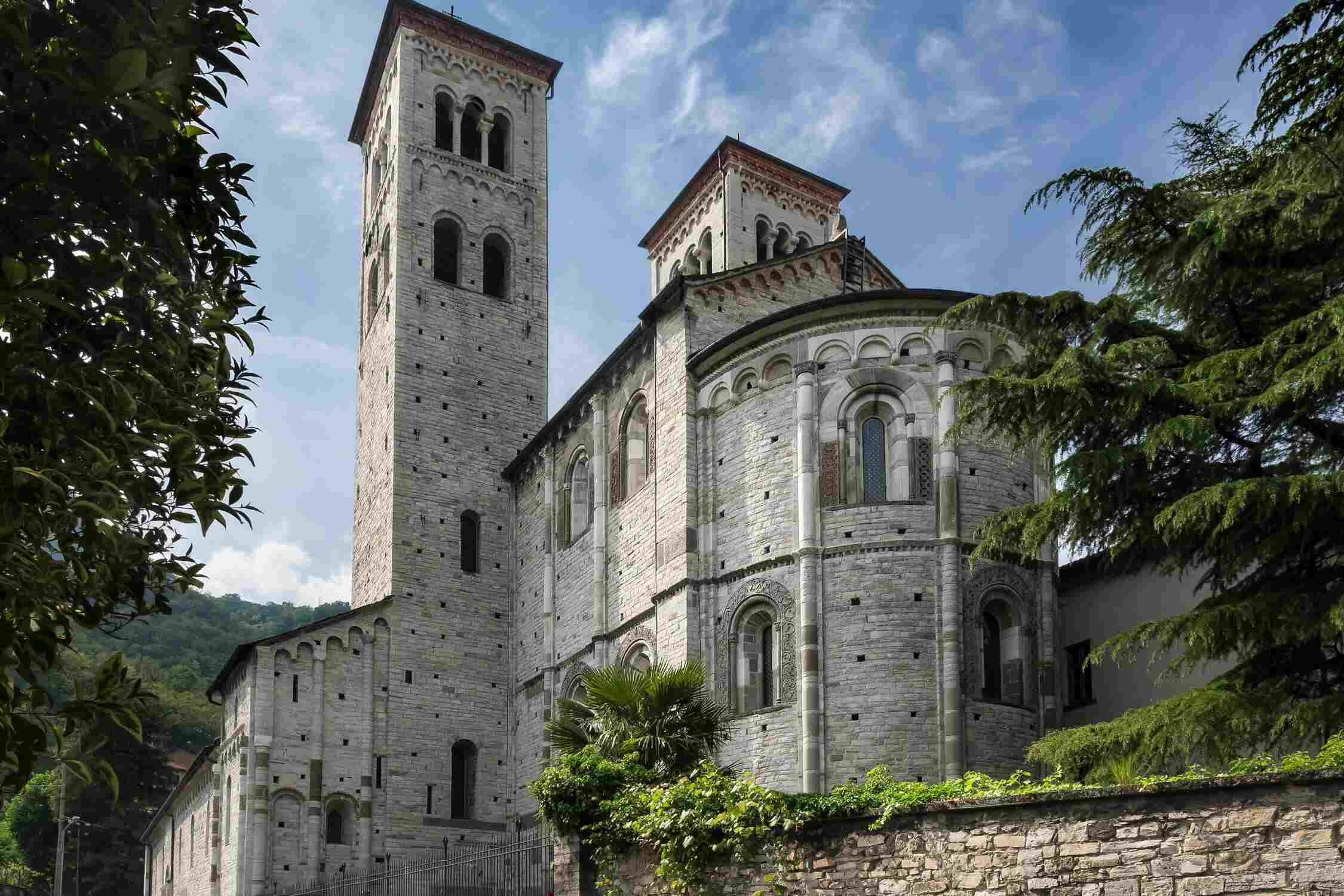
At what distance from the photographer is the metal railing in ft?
56.7

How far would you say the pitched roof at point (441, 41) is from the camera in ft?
124

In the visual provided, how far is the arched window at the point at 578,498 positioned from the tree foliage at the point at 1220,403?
50.5 ft

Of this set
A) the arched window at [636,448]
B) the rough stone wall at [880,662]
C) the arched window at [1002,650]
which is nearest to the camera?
the rough stone wall at [880,662]

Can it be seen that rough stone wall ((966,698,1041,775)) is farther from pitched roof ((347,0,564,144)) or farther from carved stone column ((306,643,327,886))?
pitched roof ((347,0,564,144))

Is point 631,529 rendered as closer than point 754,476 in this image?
No

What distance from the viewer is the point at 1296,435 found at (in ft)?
43.6

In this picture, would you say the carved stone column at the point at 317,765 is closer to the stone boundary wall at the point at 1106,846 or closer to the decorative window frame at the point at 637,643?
the decorative window frame at the point at 637,643

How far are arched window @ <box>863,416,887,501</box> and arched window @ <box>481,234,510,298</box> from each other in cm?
1631

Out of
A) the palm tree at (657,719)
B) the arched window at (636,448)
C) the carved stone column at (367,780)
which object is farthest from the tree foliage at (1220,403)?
the carved stone column at (367,780)

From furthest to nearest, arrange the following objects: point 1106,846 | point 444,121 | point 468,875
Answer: point 444,121
point 468,875
point 1106,846

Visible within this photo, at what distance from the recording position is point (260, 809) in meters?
29.2

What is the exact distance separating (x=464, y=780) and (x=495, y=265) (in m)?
13.4

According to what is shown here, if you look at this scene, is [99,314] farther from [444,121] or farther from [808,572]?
[444,121]

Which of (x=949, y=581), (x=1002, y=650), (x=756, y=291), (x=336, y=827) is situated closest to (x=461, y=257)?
(x=756, y=291)
